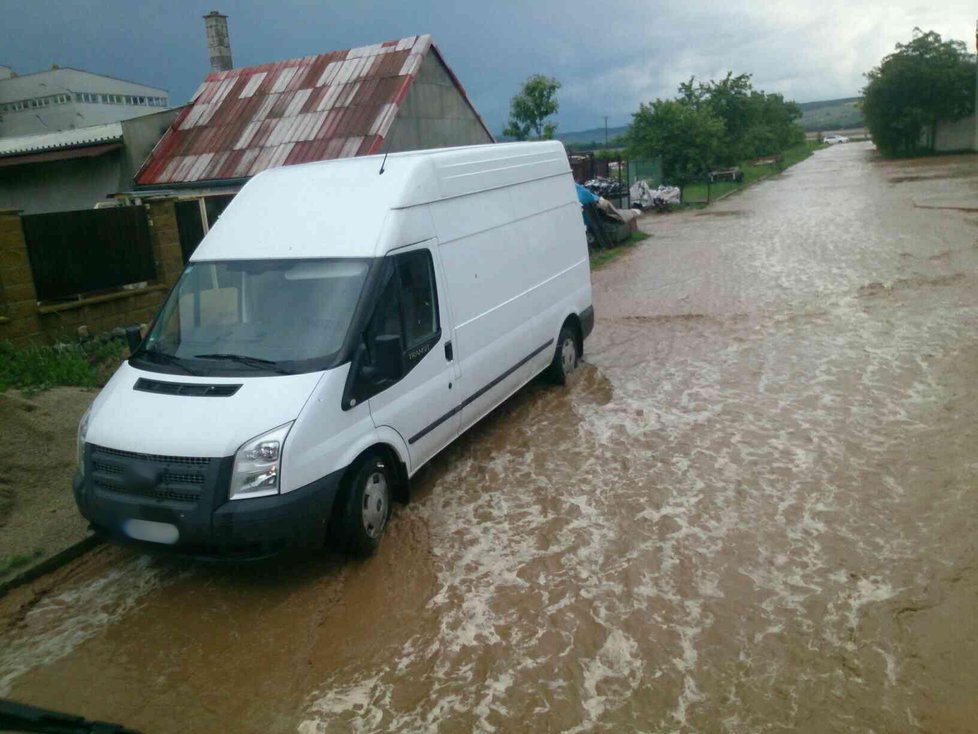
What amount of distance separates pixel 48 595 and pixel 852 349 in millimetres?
8654

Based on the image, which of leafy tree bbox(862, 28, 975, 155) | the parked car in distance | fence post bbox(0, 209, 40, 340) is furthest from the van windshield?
leafy tree bbox(862, 28, 975, 155)

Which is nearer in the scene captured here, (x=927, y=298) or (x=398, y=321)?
(x=398, y=321)

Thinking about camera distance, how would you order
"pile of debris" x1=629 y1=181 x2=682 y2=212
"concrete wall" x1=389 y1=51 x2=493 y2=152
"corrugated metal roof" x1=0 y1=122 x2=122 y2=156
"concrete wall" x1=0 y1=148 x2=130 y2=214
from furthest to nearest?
1. "pile of debris" x1=629 y1=181 x2=682 y2=212
2. "corrugated metal roof" x1=0 y1=122 x2=122 y2=156
3. "concrete wall" x1=0 y1=148 x2=130 y2=214
4. "concrete wall" x1=389 y1=51 x2=493 y2=152

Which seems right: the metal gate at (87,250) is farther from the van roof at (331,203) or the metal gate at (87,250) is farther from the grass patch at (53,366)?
the van roof at (331,203)

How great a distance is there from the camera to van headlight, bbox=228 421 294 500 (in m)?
4.59

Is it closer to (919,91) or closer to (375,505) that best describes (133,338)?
(375,505)

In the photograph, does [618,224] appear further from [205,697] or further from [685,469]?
[205,697]

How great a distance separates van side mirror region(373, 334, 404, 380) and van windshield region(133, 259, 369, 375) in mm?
263

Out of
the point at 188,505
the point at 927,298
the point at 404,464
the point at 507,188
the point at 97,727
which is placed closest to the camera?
the point at 97,727

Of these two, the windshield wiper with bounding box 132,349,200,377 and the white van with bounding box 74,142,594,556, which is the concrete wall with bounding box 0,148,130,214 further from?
the windshield wiper with bounding box 132,349,200,377

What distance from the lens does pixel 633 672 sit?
4.18 metres

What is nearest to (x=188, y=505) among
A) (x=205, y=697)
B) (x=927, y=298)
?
(x=205, y=697)

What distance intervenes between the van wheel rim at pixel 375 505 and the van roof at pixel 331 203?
1543mm

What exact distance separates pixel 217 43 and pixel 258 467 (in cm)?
2196
